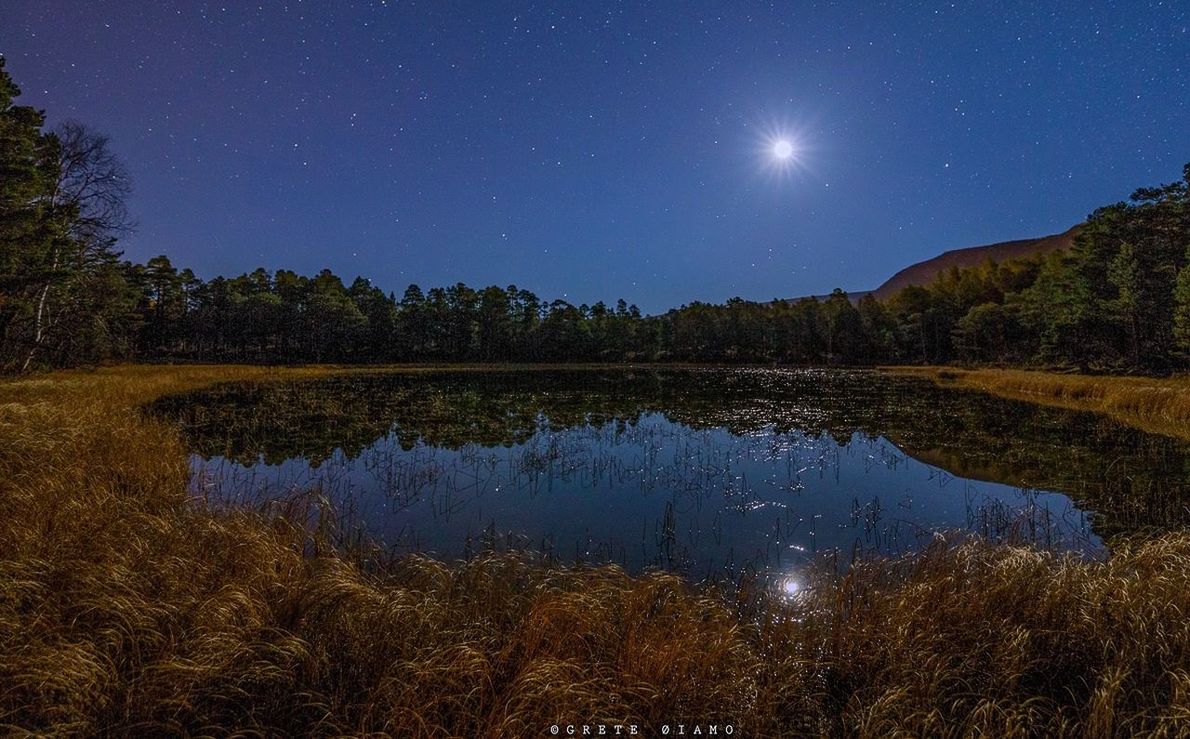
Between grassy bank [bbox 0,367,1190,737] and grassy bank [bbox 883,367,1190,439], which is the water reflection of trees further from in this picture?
grassy bank [bbox 0,367,1190,737]

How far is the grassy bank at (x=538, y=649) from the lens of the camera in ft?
10.4

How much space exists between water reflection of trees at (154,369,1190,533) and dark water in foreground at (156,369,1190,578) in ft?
0.37

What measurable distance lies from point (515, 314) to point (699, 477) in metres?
94.0

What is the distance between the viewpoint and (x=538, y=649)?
159 inches

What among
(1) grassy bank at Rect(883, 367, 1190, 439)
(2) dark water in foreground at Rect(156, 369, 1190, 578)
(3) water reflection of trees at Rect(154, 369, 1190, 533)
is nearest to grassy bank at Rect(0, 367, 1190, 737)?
(2) dark water in foreground at Rect(156, 369, 1190, 578)

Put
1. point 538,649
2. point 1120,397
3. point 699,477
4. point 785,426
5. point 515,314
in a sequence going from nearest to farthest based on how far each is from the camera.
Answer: point 538,649 < point 699,477 < point 785,426 < point 1120,397 < point 515,314

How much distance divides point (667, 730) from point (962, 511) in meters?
10.1

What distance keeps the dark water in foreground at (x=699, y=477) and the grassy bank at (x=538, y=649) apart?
2661mm

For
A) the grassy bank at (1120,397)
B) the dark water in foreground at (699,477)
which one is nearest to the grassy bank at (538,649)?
the dark water in foreground at (699,477)

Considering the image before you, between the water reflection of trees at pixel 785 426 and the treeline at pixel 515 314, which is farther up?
the treeline at pixel 515 314

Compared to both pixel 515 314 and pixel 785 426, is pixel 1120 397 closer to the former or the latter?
pixel 785 426

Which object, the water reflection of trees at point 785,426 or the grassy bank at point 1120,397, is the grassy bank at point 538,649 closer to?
the water reflection of trees at point 785,426

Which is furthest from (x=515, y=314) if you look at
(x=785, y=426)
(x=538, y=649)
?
(x=538, y=649)

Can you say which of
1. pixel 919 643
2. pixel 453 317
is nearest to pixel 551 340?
pixel 453 317
